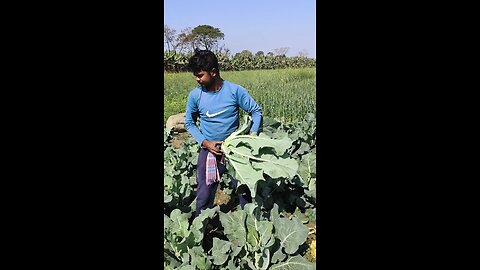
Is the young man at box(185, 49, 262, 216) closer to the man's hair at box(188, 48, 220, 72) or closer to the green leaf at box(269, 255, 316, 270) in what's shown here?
the man's hair at box(188, 48, 220, 72)

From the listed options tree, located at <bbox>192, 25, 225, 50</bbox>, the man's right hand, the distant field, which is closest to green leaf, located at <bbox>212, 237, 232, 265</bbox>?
the man's right hand

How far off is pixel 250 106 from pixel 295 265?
91cm

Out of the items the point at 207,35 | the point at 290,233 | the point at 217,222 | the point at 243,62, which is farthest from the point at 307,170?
the point at 207,35

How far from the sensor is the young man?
8.20ft

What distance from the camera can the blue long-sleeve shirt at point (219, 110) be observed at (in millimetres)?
2562

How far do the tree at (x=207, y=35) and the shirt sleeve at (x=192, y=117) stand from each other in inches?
11.7

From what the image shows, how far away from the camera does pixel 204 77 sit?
2516mm

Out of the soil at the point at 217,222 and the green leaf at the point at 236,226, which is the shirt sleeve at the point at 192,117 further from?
the soil at the point at 217,222

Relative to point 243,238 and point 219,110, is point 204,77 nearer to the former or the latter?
point 219,110

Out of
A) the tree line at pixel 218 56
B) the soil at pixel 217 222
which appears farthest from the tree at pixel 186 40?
the soil at pixel 217 222

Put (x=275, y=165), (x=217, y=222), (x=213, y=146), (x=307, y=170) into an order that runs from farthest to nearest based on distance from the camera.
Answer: (x=307, y=170) < (x=217, y=222) < (x=275, y=165) < (x=213, y=146)

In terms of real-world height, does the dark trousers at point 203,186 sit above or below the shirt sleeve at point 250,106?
below

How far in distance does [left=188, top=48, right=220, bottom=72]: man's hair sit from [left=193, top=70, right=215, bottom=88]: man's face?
0.06ft
